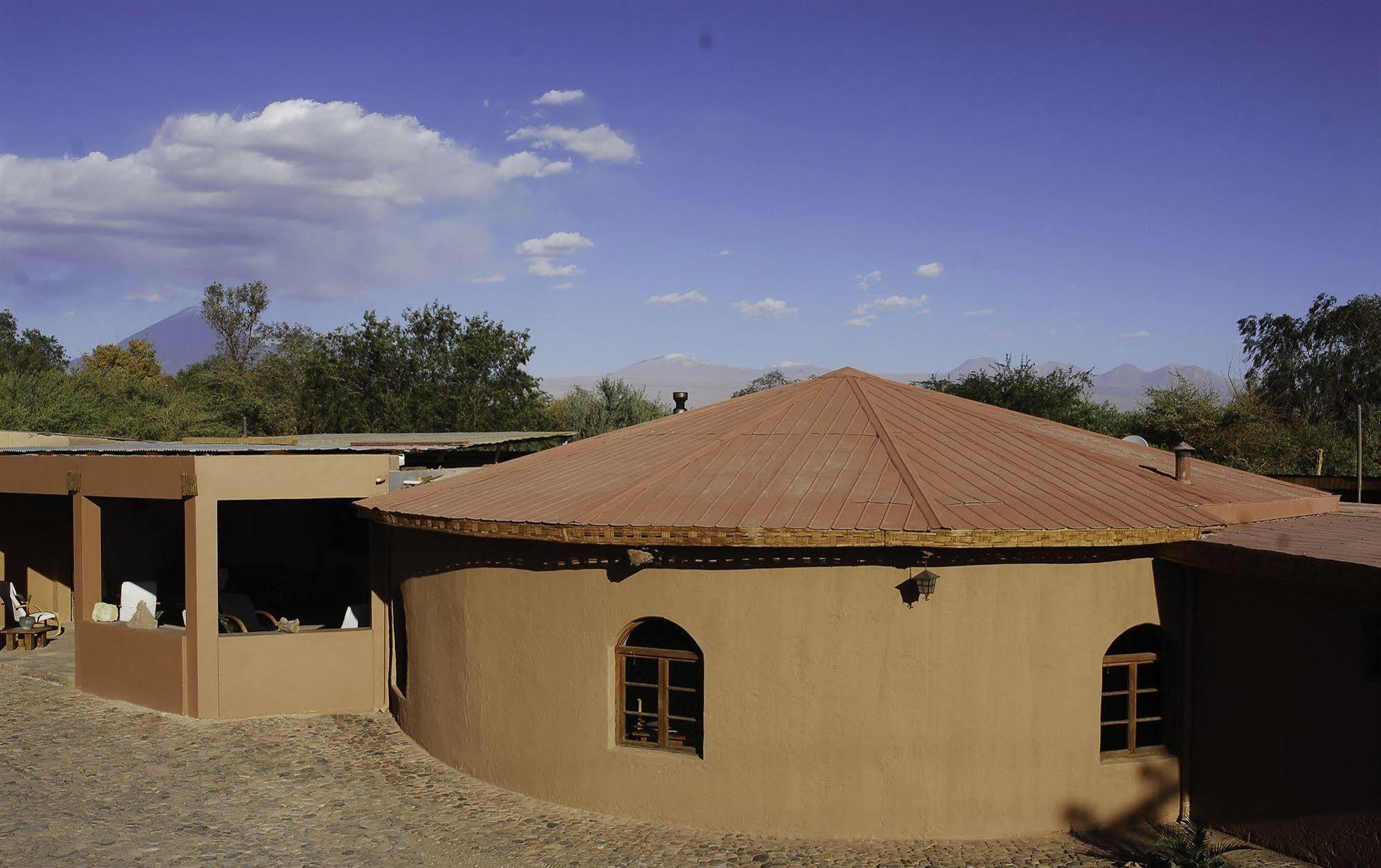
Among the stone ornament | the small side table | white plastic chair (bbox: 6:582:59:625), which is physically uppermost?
the stone ornament

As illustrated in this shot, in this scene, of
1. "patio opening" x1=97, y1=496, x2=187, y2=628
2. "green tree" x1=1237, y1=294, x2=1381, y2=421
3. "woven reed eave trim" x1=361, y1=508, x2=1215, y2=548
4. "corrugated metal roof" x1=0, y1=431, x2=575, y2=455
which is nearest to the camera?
"woven reed eave trim" x1=361, y1=508, x2=1215, y2=548

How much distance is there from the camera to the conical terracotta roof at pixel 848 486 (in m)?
7.98

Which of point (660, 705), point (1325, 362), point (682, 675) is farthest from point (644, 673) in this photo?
point (1325, 362)

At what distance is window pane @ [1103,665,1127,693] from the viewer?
970cm

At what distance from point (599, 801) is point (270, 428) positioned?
43.0 metres

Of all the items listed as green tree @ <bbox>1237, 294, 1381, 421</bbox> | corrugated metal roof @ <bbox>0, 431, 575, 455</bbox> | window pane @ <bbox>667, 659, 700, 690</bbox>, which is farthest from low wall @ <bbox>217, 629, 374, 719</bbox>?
green tree @ <bbox>1237, 294, 1381, 421</bbox>

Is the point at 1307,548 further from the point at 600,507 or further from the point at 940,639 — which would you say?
the point at 600,507

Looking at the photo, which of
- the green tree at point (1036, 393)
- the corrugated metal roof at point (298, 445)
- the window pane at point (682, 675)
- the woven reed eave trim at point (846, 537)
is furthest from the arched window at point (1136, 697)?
the green tree at point (1036, 393)

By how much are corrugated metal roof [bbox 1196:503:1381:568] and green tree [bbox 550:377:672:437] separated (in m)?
31.9

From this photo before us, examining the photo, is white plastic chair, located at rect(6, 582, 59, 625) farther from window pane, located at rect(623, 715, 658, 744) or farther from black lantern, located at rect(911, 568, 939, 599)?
black lantern, located at rect(911, 568, 939, 599)

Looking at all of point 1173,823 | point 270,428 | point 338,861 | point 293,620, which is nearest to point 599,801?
point 338,861

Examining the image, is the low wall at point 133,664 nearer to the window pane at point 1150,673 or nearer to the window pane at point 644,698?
the window pane at point 644,698

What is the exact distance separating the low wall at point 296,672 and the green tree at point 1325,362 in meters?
48.8

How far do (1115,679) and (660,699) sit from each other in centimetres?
456
